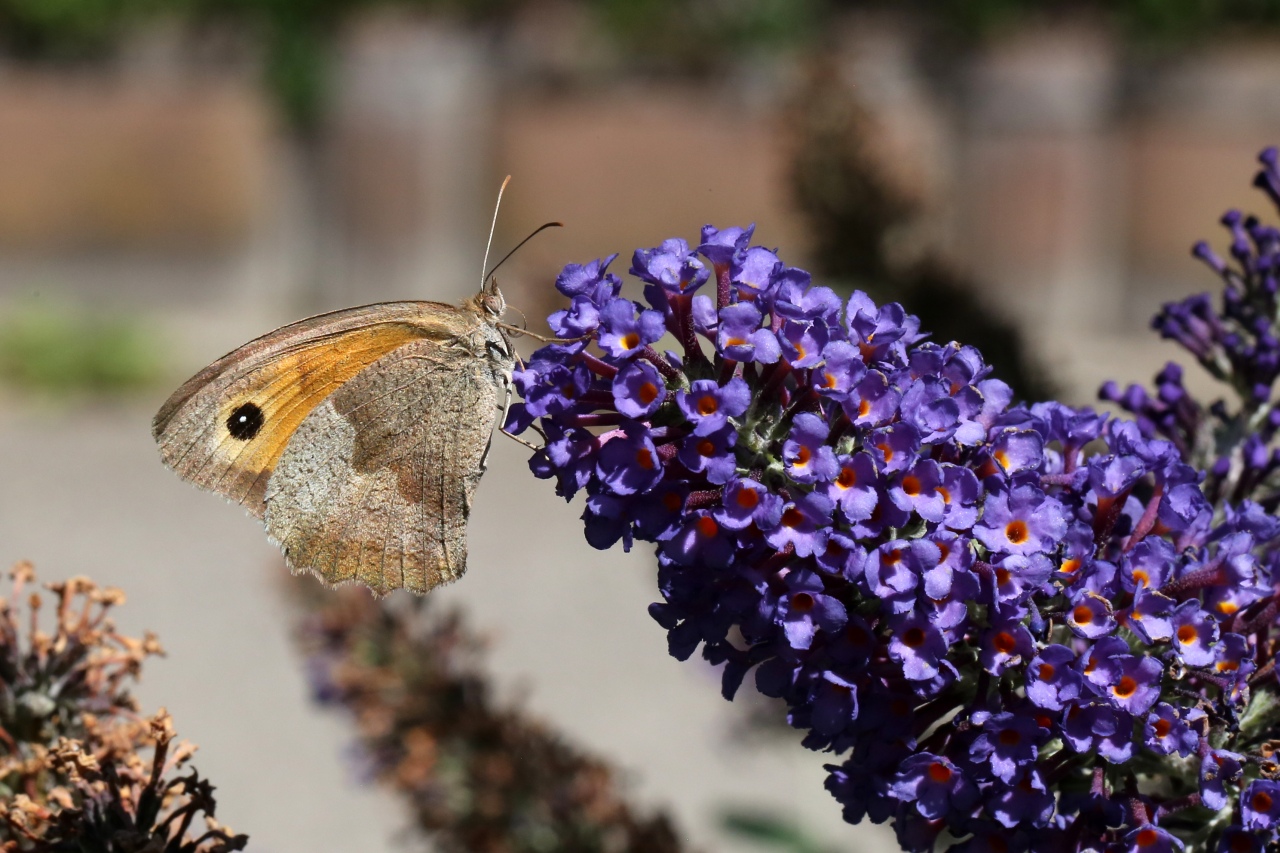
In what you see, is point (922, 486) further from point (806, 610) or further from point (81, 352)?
point (81, 352)

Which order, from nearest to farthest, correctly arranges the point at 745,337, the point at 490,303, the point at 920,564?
the point at 920,564, the point at 745,337, the point at 490,303

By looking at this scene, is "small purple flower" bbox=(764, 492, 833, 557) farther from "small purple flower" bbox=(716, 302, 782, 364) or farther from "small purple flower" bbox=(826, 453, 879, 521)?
"small purple flower" bbox=(716, 302, 782, 364)

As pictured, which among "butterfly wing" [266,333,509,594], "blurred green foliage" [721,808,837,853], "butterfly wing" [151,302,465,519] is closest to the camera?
"butterfly wing" [266,333,509,594]

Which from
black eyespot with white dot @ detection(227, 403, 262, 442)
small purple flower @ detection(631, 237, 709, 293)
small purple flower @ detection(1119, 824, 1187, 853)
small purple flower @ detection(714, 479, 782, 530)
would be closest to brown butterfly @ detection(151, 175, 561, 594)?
black eyespot with white dot @ detection(227, 403, 262, 442)

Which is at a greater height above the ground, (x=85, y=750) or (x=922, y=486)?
(x=922, y=486)

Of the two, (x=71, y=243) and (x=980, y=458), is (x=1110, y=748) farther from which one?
(x=71, y=243)

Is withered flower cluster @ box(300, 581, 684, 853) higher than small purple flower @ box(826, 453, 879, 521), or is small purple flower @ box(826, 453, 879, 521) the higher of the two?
withered flower cluster @ box(300, 581, 684, 853)

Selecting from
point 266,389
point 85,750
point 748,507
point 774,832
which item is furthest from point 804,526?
point 774,832
